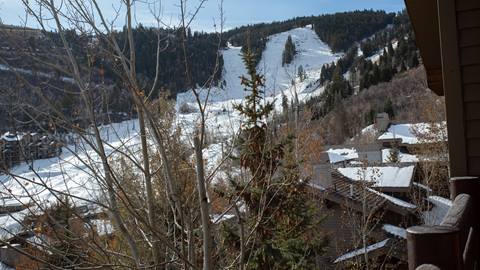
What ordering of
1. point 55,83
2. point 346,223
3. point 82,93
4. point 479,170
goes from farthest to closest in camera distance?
A: point 346,223
point 55,83
point 82,93
point 479,170

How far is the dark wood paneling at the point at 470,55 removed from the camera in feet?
7.93

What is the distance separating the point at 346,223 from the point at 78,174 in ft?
35.5

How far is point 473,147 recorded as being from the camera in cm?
239

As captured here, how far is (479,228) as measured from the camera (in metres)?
2.08

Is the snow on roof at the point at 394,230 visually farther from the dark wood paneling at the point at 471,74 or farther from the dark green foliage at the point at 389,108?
the dark green foliage at the point at 389,108

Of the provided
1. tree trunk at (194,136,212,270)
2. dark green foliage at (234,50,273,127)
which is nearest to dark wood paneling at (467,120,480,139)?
tree trunk at (194,136,212,270)

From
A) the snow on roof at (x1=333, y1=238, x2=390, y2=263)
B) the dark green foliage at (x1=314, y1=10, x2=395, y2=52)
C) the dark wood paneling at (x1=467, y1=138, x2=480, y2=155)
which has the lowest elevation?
the snow on roof at (x1=333, y1=238, x2=390, y2=263)

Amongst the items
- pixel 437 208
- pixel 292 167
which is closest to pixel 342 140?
pixel 437 208

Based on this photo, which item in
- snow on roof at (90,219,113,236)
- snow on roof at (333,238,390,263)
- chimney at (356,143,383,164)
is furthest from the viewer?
chimney at (356,143,383,164)

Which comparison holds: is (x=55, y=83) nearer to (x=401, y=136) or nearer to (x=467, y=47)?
(x=467, y=47)

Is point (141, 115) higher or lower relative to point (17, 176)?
higher

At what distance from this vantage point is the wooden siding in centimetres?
240

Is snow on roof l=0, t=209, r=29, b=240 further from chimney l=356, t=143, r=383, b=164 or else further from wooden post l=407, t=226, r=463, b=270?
chimney l=356, t=143, r=383, b=164

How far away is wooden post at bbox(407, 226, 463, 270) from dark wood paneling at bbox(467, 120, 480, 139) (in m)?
1.67
